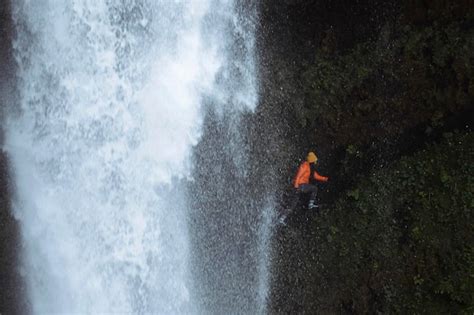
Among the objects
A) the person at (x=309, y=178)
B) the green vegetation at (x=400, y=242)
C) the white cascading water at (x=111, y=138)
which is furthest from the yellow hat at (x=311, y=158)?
the white cascading water at (x=111, y=138)

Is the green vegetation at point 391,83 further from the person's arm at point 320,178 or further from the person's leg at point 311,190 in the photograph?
the person's leg at point 311,190

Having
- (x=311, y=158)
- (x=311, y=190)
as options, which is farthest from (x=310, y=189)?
(x=311, y=158)

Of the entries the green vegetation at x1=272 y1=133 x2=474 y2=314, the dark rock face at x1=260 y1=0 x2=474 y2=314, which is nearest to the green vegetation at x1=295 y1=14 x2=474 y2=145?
the dark rock face at x1=260 y1=0 x2=474 y2=314

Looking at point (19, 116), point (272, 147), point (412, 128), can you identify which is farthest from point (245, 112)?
point (19, 116)

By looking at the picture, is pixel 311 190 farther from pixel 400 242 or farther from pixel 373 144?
pixel 400 242

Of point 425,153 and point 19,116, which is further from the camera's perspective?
point 425,153

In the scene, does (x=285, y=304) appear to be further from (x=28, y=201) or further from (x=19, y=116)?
(x=19, y=116)
